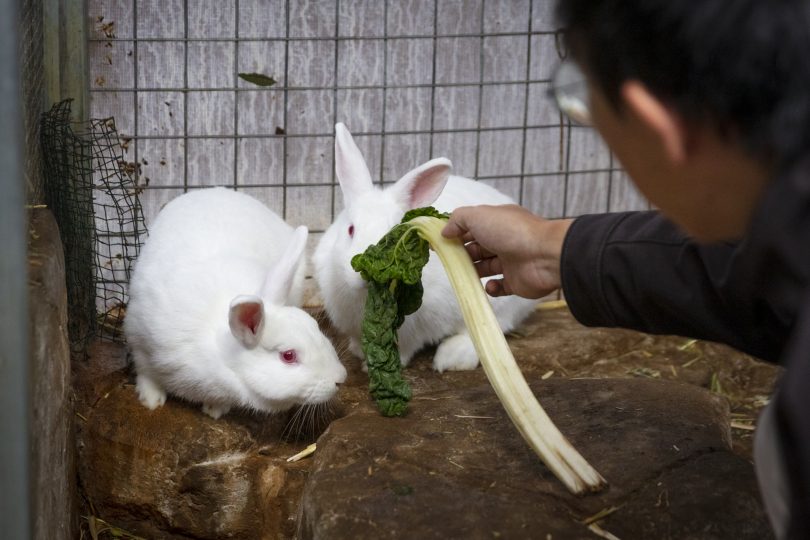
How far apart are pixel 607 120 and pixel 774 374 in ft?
11.4

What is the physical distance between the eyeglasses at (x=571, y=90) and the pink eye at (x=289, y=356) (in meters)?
2.04

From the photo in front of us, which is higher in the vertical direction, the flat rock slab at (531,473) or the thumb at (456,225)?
the thumb at (456,225)

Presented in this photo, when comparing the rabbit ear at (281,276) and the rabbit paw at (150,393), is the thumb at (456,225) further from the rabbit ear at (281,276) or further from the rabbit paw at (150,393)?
the rabbit paw at (150,393)

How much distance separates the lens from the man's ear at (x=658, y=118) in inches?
52.5

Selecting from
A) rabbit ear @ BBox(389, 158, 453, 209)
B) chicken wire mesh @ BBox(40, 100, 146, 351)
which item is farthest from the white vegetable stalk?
chicken wire mesh @ BBox(40, 100, 146, 351)

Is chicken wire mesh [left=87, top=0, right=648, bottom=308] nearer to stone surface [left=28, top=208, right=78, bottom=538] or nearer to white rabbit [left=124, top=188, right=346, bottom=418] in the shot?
white rabbit [left=124, top=188, right=346, bottom=418]

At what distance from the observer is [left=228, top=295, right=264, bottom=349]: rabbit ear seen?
3.21 metres

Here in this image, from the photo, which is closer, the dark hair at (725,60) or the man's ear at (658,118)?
the dark hair at (725,60)

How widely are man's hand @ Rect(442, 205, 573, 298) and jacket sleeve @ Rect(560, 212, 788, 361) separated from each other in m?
0.13

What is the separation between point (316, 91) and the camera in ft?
16.3

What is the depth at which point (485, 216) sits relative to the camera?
270 centimetres

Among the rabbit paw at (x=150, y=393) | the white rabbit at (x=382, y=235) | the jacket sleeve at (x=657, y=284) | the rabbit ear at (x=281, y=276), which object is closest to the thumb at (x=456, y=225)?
the jacket sleeve at (x=657, y=284)

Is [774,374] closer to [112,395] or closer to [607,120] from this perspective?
[112,395]

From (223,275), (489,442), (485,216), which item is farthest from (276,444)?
(485,216)
